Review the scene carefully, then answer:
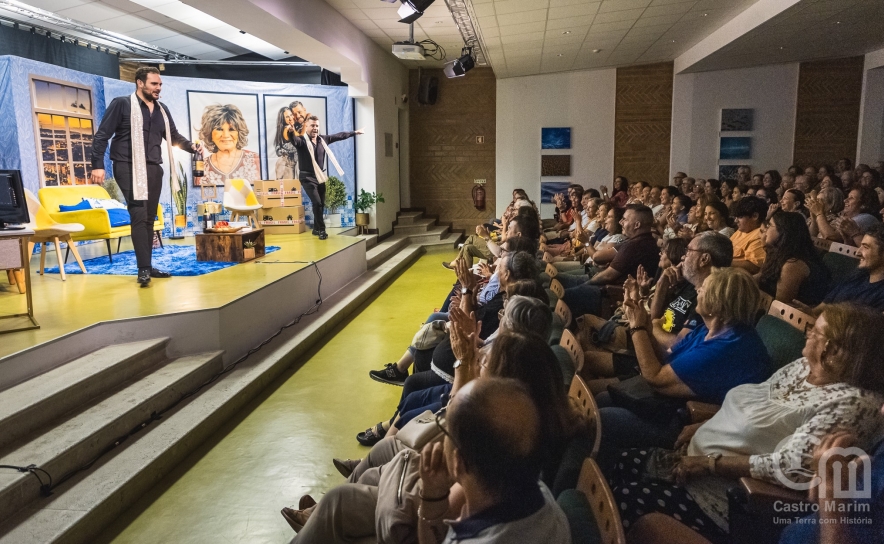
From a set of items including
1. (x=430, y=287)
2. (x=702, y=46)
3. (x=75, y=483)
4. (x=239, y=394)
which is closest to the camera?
(x=75, y=483)

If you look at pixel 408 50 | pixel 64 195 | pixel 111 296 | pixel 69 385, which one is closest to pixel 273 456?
pixel 69 385

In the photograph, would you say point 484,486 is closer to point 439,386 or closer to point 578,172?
point 439,386

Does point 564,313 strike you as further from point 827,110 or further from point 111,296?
point 827,110

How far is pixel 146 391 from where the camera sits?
3.60 meters

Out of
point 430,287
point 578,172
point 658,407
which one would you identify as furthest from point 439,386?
point 578,172

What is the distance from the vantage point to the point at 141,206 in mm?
5246

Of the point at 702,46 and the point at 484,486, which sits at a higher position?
the point at 702,46

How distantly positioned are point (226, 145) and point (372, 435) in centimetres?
758

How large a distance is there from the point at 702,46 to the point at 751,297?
27.9 ft

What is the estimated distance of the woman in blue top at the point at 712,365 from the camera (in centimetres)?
230

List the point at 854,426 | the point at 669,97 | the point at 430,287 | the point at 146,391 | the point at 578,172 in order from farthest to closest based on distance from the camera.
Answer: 1. the point at 578,172
2. the point at 669,97
3. the point at 430,287
4. the point at 146,391
5. the point at 854,426

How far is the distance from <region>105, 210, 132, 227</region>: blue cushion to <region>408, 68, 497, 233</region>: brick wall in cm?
693

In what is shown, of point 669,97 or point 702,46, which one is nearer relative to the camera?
point 702,46

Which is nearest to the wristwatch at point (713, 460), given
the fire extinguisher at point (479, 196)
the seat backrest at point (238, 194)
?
the seat backrest at point (238, 194)
